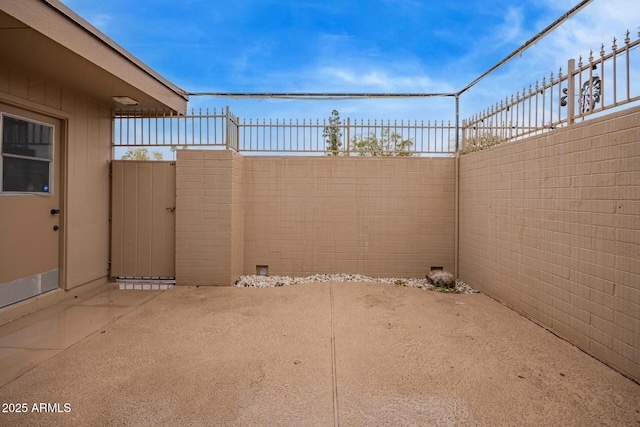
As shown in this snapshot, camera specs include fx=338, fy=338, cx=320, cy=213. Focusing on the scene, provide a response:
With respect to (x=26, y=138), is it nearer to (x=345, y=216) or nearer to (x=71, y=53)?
(x=71, y=53)

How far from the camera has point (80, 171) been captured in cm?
504

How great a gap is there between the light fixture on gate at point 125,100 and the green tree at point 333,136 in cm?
308

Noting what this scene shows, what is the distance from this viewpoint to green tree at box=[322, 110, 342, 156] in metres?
6.05

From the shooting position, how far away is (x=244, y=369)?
278 centimetres

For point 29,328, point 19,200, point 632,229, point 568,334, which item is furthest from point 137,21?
point 568,334

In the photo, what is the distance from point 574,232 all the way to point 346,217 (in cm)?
341

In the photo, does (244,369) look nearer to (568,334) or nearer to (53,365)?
(53,365)

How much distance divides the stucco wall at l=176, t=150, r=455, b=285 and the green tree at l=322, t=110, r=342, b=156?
21cm

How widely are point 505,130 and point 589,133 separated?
159cm

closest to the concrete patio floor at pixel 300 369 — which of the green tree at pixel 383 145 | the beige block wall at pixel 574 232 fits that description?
the beige block wall at pixel 574 232

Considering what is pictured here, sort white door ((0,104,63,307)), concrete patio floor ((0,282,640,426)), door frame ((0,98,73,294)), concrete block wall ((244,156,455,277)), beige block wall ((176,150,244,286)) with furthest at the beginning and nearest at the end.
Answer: concrete block wall ((244,156,455,277))
beige block wall ((176,150,244,286))
door frame ((0,98,73,294))
white door ((0,104,63,307))
concrete patio floor ((0,282,640,426))

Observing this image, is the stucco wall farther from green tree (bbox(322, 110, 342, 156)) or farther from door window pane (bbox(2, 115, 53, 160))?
door window pane (bbox(2, 115, 53, 160))

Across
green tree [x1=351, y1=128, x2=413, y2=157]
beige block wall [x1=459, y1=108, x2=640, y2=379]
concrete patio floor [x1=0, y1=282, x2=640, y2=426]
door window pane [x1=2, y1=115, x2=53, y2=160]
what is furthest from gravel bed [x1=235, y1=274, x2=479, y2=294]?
door window pane [x1=2, y1=115, x2=53, y2=160]

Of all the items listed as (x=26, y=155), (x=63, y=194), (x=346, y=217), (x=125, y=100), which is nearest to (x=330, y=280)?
(x=346, y=217)
